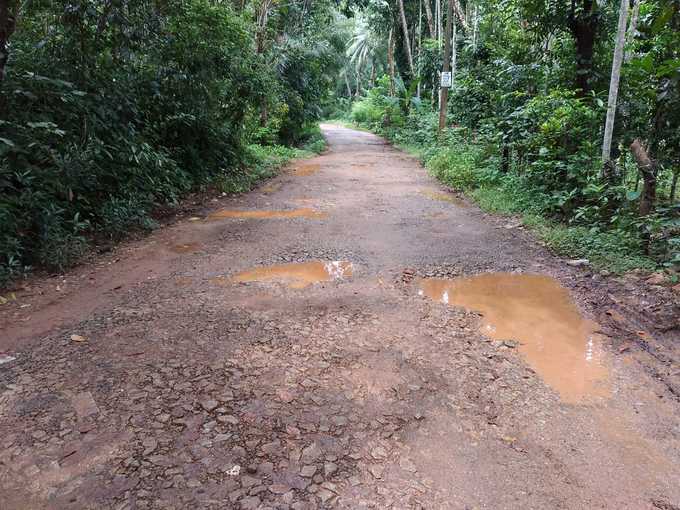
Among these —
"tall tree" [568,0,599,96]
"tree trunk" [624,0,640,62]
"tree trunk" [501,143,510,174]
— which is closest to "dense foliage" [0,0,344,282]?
"tree trunk" [501,143,510,174]

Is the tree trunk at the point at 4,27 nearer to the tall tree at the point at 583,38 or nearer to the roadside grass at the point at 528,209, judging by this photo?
the roadside grass at the point at 528,209

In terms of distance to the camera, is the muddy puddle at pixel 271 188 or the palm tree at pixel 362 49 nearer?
the muddy puddle at pixel 271 188

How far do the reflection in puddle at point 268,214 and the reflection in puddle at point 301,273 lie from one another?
2201mm

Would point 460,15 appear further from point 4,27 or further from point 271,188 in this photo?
point 4,27

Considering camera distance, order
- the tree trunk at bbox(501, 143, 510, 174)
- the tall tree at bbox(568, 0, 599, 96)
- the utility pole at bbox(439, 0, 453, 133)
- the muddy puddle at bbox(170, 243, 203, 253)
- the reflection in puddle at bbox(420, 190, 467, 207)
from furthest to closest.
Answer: the utility pole at bbox(439, 0, 453, 133)
the tree trunk at bbox(501, 143, 510, 174)
the reflection in puddle at bbox(420, 190, 467, 207)
the tall tree at bbox(568, 0, 599, 96)
the muddy puddle at bbox(170, 243, 203, 253)

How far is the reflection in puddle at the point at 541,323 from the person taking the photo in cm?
329

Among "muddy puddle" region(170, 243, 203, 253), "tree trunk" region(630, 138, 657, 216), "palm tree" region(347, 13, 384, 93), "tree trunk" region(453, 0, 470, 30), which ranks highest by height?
"palm tree" region(347, 13, 384, 93)

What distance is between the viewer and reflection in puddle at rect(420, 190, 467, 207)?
8.78 m

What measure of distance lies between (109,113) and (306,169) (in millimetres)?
7133

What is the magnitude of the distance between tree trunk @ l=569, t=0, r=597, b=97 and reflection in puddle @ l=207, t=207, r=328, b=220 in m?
4.43

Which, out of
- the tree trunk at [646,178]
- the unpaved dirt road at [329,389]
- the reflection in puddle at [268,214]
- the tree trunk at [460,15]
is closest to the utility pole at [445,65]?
the tree trunk at [460,15]

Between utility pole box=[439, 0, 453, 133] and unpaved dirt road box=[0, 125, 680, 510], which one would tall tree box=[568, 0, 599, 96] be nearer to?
unpaved dirt road box=[0, 125, 680, 510]

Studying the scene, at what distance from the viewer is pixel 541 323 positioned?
406 centimetres

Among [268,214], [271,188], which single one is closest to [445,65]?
[271,188]
